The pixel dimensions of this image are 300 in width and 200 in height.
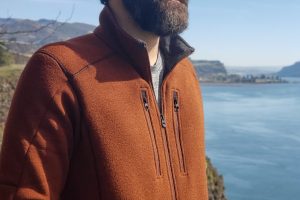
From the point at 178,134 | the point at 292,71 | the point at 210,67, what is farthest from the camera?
the point at 292,71

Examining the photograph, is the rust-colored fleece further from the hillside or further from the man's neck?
the hillside

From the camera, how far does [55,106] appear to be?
4.51ft

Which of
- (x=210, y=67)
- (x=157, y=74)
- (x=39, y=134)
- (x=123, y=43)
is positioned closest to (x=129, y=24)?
(x=123, y=43)

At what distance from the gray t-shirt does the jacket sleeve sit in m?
0.34

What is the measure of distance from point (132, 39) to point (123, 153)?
359 millimetres

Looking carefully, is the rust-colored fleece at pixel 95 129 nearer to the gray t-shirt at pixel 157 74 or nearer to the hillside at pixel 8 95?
the gray t-shirt at pixel 157 74

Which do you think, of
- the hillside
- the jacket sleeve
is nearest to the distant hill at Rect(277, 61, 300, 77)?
the hillside

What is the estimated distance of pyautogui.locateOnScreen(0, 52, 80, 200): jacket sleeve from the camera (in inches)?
53.2

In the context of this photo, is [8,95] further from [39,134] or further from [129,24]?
[39,134]

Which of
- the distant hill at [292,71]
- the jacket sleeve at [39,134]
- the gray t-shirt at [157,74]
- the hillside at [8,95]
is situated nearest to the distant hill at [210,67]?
the distant hill at [292,71]

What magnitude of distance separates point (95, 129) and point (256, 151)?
115ft

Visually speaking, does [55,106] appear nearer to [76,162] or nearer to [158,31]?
[76,162]

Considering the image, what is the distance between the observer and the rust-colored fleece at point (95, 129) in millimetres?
1368

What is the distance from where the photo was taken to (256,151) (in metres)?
35.2
